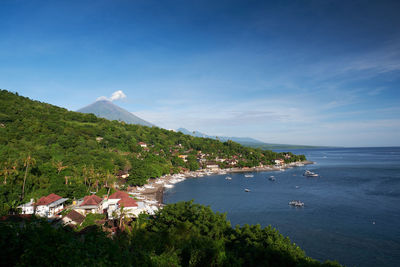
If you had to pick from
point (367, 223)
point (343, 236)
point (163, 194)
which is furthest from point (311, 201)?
point (163, 194)

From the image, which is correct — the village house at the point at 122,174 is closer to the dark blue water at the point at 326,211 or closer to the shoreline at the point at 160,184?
the shoreline at the point at 160,184

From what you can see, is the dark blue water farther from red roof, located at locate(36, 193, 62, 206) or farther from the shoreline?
red roof, located at locate(36, 193, 62, 206)

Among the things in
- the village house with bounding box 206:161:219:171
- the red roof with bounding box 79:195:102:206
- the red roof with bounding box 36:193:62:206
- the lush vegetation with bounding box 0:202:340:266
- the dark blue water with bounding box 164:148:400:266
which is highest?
the lush vegetation with bounding box 0:202:340:266

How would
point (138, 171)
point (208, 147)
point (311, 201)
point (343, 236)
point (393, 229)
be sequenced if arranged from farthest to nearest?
point (208, 147), point (138, 171), point (311, 201), point (393, 229), point (343, 236)

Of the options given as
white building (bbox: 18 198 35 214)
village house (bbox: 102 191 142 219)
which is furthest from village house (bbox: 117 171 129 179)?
white building (bbox: 18 198 35 214)

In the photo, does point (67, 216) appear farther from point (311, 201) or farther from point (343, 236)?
point (311, 201)

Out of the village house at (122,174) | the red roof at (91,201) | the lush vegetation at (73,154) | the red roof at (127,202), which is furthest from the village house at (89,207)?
the village house at (122,174)
